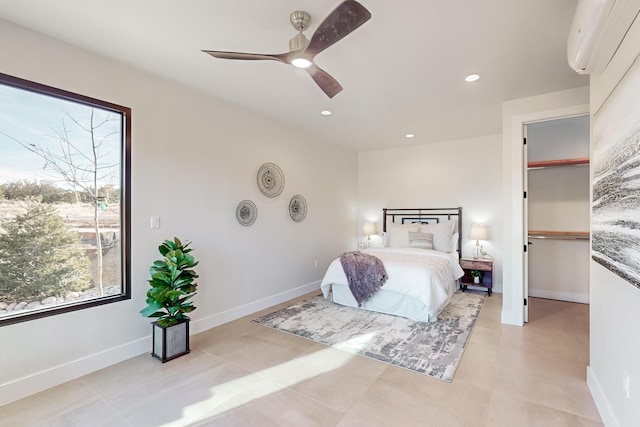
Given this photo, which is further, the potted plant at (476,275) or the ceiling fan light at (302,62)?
the potted plant at (476,275)

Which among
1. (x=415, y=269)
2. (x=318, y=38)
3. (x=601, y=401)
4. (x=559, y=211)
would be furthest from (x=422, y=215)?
(x=318, y=38)

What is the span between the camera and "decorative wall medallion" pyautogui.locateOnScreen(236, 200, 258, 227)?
377 cm

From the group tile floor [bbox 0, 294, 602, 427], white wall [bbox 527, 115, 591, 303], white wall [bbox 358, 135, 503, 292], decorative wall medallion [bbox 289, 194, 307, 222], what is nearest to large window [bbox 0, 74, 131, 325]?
tile floor [bbox 0, 294, 602, 427]

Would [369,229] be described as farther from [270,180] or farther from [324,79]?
[324,79]

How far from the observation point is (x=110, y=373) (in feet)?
8.00

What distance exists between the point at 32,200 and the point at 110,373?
1.52 metres

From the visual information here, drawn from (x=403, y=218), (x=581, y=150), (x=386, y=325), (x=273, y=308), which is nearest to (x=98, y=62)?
(x=273, y=308)

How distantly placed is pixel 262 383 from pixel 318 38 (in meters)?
2.48

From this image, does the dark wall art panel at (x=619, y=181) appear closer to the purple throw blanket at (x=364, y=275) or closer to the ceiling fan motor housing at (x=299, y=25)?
the ceiling fan motor housing at (x=299, y=25)

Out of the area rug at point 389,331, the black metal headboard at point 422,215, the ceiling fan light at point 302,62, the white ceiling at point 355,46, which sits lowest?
the area rug at point 389,331

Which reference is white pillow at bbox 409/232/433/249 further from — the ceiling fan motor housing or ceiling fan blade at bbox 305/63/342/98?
the ceiling fan motor housing

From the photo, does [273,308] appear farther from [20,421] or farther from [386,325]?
[20,421]

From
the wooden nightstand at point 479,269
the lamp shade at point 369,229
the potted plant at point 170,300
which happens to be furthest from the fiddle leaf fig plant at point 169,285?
the wooden nightstand at point 479,269

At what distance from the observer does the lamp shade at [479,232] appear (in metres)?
4.83
